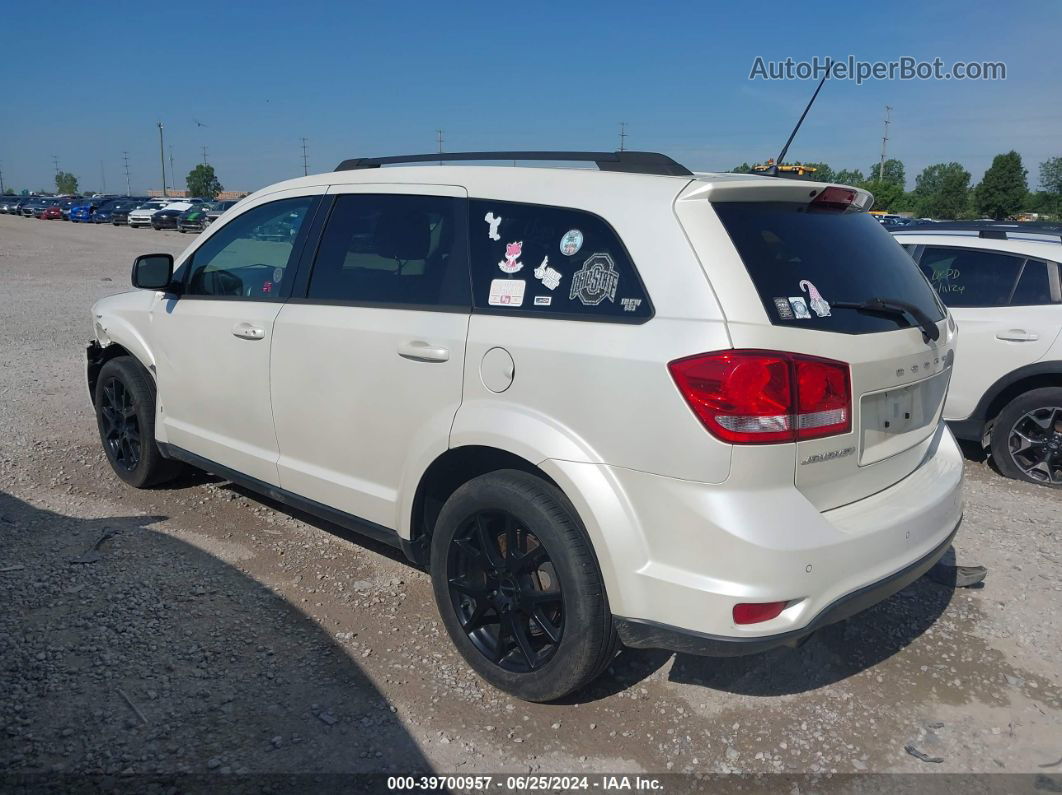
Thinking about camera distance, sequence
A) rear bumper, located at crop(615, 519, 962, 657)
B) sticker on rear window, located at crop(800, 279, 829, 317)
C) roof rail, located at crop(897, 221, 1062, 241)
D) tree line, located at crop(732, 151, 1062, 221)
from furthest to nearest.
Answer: tree line, located at crop(732, 151, 1062, 221), roof rail, located at crop(897, 221, 1062, 241), sticker on rear window, located at crop(800, 279, 829, 317), rear bumper, located at crop(615, 519, 962, 657)

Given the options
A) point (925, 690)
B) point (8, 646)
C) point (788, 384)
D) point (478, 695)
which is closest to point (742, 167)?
point (788, 384)

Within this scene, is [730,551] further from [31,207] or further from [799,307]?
[31,207]

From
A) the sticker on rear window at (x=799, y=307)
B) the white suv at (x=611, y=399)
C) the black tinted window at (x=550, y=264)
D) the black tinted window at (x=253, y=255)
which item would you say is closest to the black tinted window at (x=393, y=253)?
the white suv at (x=611, y=399)

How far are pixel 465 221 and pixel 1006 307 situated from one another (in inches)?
171

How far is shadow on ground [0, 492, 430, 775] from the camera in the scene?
285cm

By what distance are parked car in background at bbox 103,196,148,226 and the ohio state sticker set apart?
54.3 meters

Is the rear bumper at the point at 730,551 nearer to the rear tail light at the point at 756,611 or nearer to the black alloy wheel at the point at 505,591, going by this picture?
the rear tail light at the point at 756,611

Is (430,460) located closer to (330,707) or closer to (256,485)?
(330,707)

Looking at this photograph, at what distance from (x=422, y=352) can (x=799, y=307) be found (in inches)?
55.0

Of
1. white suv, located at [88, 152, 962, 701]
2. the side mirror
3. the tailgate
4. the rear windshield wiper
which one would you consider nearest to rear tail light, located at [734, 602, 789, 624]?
white suv, located at [88, 152, 962, 701]

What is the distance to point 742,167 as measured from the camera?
449 cm

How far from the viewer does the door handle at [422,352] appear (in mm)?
3234

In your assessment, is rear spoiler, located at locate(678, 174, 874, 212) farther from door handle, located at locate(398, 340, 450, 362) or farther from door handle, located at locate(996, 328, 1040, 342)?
door handle, located at locate(996, 328, 1040, 342)

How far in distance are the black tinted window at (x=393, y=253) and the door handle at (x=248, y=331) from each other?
0.36 meters
